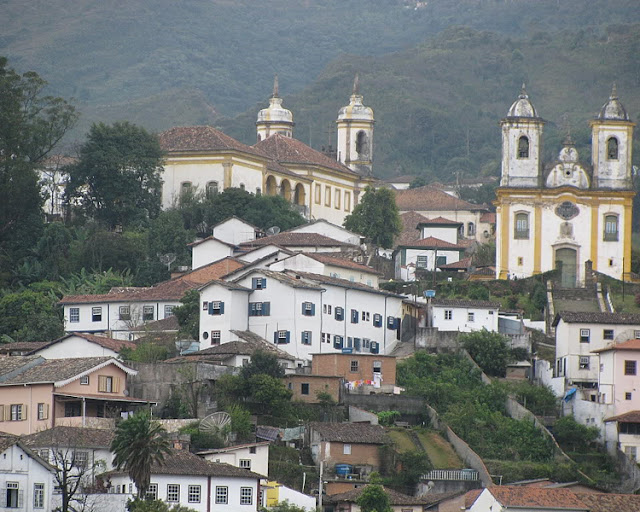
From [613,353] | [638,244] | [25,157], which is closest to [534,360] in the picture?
[613,353]

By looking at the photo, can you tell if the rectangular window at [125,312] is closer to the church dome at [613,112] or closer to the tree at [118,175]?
the tree at [118,175]

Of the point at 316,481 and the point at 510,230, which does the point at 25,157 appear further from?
the point at 316,481

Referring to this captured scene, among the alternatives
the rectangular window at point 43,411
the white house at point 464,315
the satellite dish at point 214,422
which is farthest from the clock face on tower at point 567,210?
the rectangular window at point 43,411

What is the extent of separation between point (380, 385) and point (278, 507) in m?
14.1

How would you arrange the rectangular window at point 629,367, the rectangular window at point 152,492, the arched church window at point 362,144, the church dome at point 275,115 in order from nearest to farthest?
1. the rectangular window at point 152,492
2. the rectangular window at point 629,367
3. the arched church window at point 362,144
4. the church dome at point 275,115

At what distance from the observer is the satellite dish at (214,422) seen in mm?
65688

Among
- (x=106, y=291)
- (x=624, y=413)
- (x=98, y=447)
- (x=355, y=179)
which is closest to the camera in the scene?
(x=98, y=447)

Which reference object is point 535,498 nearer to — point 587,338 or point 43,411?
point 587,338

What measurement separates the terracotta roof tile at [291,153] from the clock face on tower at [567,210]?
2456 cm

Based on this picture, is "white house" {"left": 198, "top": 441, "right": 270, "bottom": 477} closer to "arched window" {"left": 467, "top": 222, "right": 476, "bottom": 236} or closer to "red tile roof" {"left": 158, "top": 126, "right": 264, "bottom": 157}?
"red tile roof" {"left": 158, "top": 126, "right": 264, "bottom": 157}

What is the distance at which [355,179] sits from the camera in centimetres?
11762

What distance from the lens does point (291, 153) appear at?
114 metres

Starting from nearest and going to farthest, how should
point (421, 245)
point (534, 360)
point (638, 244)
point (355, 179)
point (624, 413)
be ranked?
point (624, 413) → point (534, 360) → point (421, 245) → point (355, 179) → point (638, 244)

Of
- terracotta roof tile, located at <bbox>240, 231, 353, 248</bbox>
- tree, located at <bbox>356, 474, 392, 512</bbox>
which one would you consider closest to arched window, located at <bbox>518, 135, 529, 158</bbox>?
terracotta roof tile, located at <bbox>240, 231, 353, 248</bbox>
